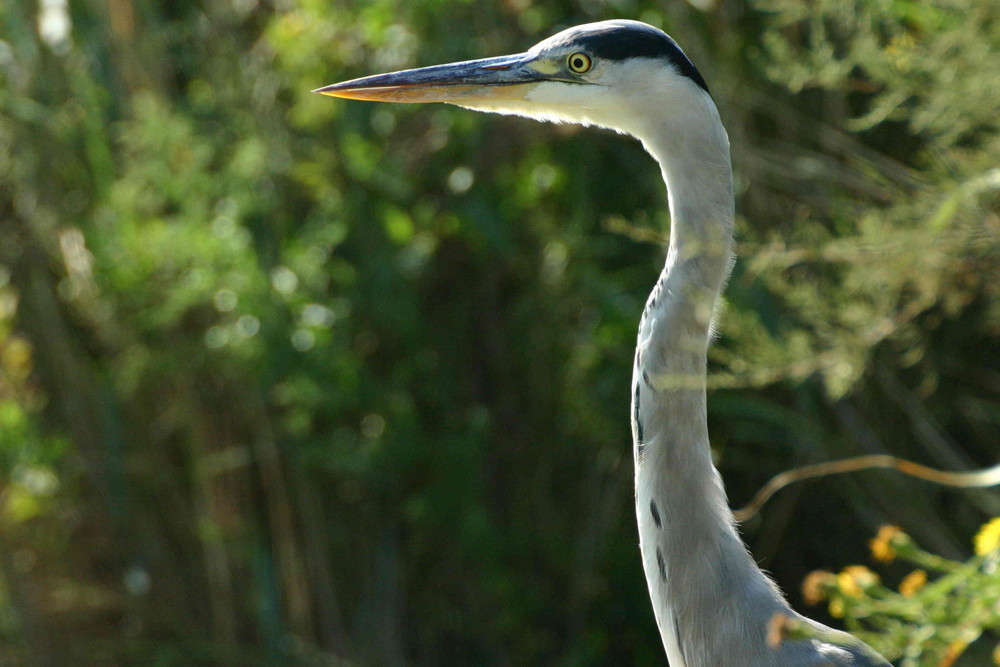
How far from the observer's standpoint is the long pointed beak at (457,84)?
5.09 ft

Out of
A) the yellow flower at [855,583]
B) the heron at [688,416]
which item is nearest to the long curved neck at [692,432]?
the heron at [688,416]

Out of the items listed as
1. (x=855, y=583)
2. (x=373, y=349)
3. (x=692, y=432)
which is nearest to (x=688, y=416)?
(x=692, y=432)

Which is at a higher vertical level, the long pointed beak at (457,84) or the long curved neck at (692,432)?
the long pointed beak at (457,84)

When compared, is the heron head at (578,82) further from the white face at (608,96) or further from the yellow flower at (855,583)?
the yellow flower at (855,583)

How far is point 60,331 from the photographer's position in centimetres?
304

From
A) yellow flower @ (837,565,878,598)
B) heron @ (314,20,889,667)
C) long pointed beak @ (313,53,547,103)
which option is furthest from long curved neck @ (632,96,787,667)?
long pointed beak @ (313,53,547,103)

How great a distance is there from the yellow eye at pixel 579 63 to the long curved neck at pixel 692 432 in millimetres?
175

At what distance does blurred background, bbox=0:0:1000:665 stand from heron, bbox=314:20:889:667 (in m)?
1.00

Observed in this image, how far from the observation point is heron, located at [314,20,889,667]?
1.41 metres

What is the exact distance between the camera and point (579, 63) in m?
1.53

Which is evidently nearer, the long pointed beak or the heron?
the heron

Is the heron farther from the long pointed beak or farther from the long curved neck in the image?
the long pointed beak

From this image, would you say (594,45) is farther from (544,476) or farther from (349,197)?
(544,476)

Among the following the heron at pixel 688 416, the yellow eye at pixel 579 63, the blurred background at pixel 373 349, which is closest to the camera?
the heron at pixel 688 416
